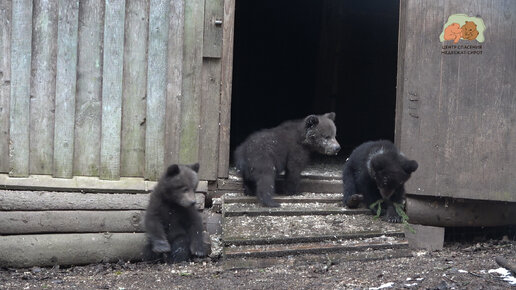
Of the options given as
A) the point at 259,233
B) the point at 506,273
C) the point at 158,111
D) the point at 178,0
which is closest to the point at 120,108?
the point at 158,111

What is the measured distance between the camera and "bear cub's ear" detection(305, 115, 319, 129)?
7.91 m

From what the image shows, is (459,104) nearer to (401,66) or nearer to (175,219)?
(401,66)

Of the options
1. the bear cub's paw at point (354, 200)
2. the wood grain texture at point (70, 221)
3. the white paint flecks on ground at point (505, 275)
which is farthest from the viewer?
the bear cub's paw at point (354, 200)

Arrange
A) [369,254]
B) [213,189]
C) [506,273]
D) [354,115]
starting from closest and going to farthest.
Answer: [506,273] < [369,254] < [213,189] < [354,115]

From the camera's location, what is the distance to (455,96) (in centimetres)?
694

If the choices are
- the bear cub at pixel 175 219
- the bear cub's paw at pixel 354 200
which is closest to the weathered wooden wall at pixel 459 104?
the bear cub's paw at pixel 354 200

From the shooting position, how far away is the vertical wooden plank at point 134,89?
22.9 feet

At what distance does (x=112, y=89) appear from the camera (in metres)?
6.98

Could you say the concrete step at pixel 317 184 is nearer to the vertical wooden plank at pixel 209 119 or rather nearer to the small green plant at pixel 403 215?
the vertical wooden plank at pixel 209 119

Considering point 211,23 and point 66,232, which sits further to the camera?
point 211,23

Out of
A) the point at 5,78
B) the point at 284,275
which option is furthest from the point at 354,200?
the point at 5,78

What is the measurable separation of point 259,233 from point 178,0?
9.75 ft

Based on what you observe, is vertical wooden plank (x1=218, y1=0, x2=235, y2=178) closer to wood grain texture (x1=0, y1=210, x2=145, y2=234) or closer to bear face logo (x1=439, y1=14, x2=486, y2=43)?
wood grain texture (x1=0, y1=210, x2=145, y2=234)

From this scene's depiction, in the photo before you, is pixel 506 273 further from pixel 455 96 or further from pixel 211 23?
pixel 211 23
